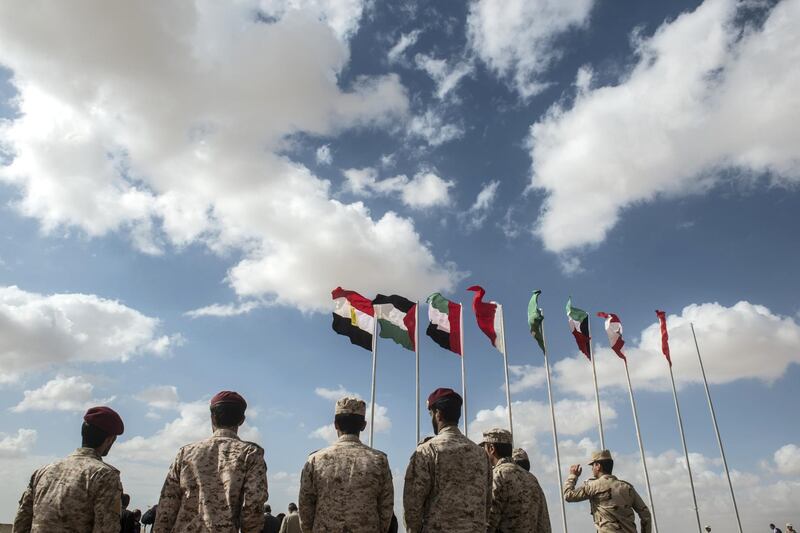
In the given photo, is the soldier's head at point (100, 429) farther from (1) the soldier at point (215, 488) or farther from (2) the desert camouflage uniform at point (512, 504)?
(2) the desert camouflage uniform at point (512, 504)

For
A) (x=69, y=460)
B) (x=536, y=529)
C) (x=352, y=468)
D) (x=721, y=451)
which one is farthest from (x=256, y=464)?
(x=721, y=451)

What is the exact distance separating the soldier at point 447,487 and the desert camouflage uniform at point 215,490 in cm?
129

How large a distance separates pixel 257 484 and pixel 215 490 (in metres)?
0.32

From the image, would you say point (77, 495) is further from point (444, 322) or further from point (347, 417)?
point (444, 322)

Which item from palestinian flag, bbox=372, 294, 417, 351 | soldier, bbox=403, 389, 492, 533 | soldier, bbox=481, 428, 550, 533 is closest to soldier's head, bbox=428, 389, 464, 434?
soldier, bbox=403, 389, 492, 533

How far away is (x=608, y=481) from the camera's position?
7.96 meters

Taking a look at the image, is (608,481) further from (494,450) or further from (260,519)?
(260,519)

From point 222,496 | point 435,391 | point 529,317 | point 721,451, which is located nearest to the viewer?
point 222,496

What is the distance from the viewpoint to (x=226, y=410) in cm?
481

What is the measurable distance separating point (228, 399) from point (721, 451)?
27.5 meters

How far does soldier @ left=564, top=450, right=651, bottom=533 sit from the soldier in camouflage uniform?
379 centimetres

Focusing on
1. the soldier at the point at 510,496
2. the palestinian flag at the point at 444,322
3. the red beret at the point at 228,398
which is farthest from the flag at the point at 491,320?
the red beret at the point at 228,398

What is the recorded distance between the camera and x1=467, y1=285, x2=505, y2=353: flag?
2027cm

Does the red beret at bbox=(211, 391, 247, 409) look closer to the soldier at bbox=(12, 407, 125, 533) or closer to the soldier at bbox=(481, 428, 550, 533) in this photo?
the soldier at bbox=(12, 407, 125, 533)
